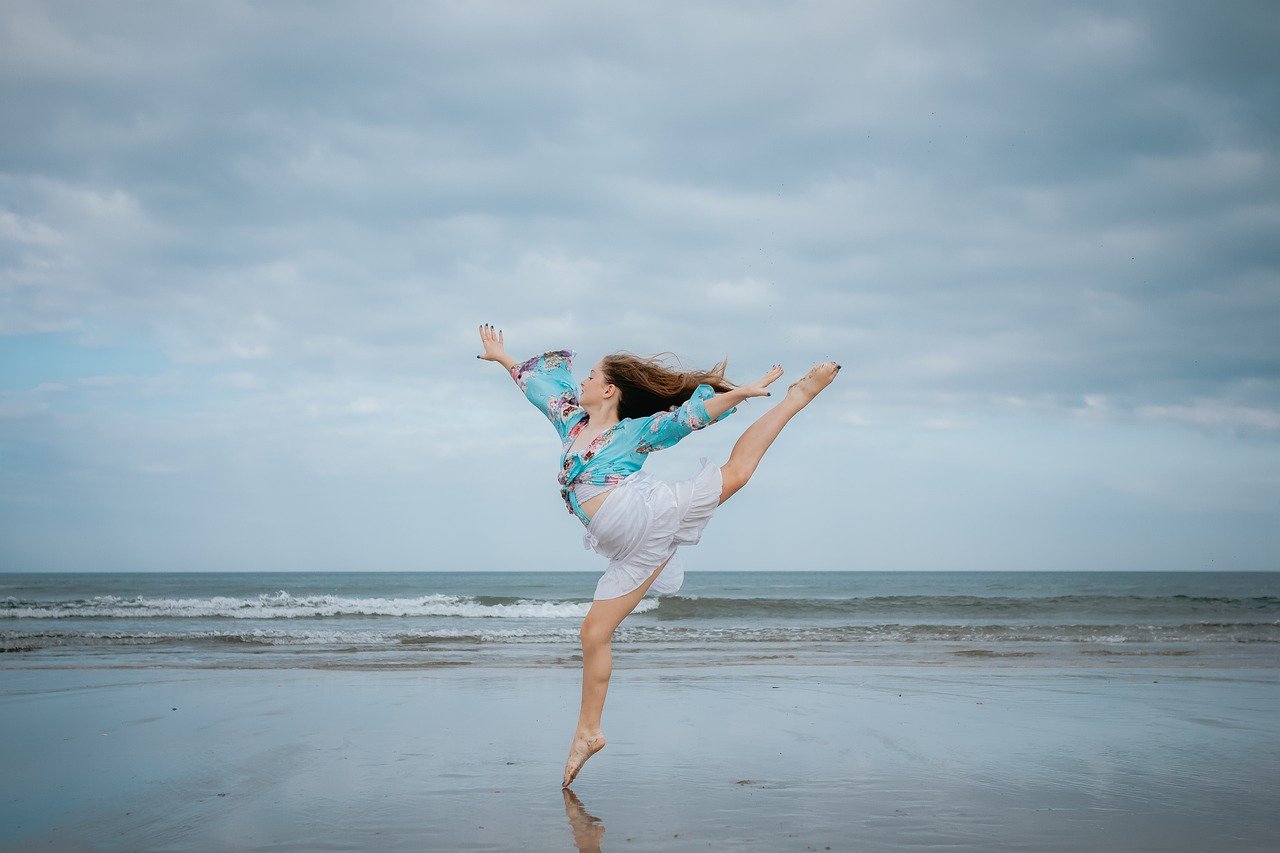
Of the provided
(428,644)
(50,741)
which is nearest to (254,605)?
(428,644)

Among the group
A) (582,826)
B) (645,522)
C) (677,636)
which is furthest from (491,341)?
(677,636)

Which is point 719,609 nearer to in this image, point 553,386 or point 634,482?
point 553,386

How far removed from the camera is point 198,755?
4.73m

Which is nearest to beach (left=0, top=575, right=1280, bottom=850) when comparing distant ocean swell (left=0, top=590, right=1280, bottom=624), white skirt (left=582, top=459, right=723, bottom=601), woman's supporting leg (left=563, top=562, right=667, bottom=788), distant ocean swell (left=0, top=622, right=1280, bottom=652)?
woman's supporting leg (left=563, top=562, right=667, bottom=788)

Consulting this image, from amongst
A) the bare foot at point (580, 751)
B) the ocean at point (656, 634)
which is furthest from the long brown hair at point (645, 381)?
the ocean at point (656, 634)

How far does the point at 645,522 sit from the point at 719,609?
2007 cm

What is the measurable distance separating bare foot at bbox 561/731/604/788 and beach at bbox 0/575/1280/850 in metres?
0.10

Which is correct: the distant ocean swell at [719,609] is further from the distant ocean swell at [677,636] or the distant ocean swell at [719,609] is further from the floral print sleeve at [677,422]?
the floral print sleeve at [677,422]

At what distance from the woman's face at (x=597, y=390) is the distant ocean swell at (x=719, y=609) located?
17.3 metres

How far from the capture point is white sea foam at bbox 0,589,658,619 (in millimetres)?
20312

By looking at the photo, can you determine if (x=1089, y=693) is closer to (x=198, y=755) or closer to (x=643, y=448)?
(x=643, y=448)

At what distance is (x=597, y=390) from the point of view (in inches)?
175

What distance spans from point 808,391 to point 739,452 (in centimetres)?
43

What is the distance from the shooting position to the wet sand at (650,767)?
3.31 metres
